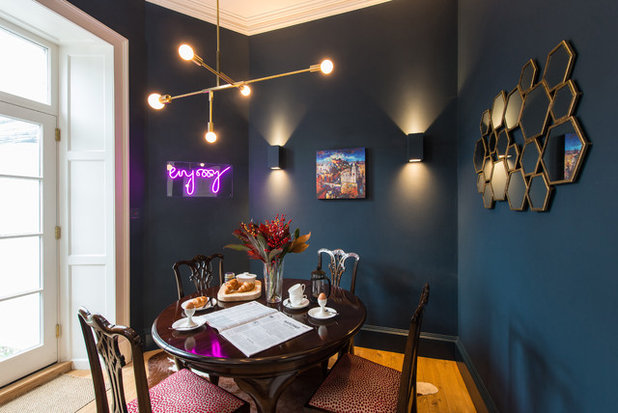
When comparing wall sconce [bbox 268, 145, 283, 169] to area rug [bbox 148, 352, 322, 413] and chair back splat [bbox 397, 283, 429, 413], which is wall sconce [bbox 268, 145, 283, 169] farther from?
chair back splat [bbox 397, 283, 429, 413]

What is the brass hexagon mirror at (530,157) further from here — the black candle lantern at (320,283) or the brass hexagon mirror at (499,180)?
the black candle lantern at (320,283)

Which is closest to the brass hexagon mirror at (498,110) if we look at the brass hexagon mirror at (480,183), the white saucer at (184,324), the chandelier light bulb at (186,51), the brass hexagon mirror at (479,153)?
the brass hexagon mirror at (479,153)

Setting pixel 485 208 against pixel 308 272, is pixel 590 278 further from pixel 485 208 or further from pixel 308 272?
pixel 308 272

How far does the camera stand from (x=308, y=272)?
3.15 metres

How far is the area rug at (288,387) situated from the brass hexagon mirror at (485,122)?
2196 millimetres

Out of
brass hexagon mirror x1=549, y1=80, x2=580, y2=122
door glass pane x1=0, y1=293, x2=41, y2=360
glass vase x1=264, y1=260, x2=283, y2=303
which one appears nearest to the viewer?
brass hexagon mirror x1=549, y1=80, x2=580, y2=122

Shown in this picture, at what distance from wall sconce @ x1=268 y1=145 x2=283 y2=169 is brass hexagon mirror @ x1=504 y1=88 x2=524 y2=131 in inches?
86.9

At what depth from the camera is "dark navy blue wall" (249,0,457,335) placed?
269cm

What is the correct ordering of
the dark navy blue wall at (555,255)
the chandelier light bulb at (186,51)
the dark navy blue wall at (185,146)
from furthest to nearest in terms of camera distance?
the dark navy blue wall at (185,146) < the chandelier light bulb at (186,51) < the dark navy blue wall at (555,255)

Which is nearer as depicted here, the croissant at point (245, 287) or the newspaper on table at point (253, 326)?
the newspaper on table at point (253, 326)

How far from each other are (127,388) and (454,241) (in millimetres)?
3182

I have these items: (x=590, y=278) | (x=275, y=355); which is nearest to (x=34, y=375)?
(x=275, y=355)

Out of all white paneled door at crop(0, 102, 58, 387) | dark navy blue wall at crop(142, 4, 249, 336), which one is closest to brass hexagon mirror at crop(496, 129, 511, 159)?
dark navy blue wall at crop(142, 4, 249, 336)

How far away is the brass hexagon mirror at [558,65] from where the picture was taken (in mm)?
965
